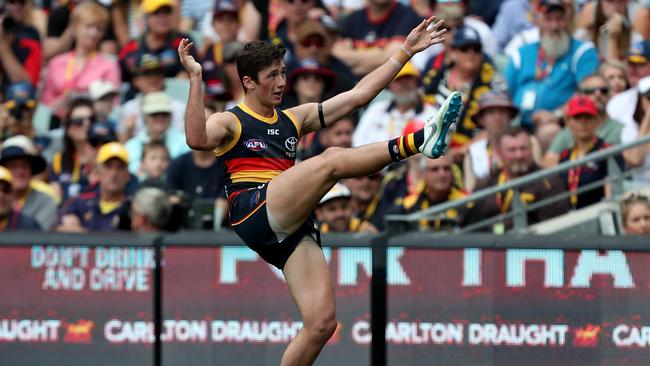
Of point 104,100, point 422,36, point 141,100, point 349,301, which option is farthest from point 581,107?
point 104,100

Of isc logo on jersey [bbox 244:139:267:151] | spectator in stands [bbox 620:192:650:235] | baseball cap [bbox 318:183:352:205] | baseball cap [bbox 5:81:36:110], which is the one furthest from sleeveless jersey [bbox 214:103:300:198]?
baseball cap [bbox 5:81:36:110]

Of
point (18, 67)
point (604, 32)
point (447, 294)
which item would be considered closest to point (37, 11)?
point (18, 67)

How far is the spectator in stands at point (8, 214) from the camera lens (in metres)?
12.2

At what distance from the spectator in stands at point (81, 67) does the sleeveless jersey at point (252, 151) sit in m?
6.81

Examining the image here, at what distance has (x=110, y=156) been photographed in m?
12.4

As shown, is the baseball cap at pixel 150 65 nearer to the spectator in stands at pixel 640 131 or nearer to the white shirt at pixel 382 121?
the white shirt at pixel 382 121

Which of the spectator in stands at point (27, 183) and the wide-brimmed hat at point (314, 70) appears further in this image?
the wide-brimmed hat at point (314, 70)

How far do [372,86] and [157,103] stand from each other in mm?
5318

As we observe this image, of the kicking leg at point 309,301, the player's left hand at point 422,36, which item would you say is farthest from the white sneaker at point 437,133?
the kicking leg at point 309,301

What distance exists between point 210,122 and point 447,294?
2.55 meters

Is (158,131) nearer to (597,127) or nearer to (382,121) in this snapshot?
(382,121)

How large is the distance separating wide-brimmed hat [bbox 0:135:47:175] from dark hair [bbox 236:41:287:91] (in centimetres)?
525

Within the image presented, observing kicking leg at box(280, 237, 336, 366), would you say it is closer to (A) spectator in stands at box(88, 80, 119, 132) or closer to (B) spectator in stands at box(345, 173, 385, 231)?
(B) spectator in stands at box(345, 173, 385, 231)

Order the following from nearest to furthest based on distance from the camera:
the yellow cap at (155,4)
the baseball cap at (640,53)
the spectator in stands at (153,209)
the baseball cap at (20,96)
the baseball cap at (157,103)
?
the spectator in stands at (153,209)
the baseball cap at (640,53)
the baseball cap at (157,103)
the baseball cap at (20,96)
the yellow cap at (155,4)
